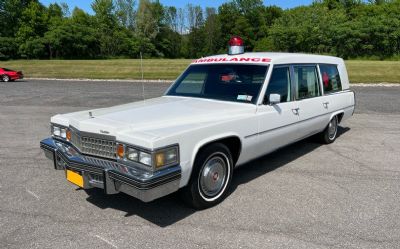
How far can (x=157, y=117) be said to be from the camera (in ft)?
13.1

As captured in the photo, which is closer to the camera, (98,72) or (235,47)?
(235,47)

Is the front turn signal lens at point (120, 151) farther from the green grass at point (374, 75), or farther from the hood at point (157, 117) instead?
the green grass at point (374, 75)

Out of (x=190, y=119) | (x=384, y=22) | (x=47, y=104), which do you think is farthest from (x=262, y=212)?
(x=384, y=22)

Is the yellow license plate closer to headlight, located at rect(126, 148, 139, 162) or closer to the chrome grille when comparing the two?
the chrome grille

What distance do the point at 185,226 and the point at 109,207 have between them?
3.38 ft

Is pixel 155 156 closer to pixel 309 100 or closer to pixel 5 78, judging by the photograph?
pixel 309 100

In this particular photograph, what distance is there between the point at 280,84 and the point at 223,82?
84 cm

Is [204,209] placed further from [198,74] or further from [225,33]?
[225,33]

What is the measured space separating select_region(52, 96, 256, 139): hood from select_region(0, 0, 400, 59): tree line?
3983 cm

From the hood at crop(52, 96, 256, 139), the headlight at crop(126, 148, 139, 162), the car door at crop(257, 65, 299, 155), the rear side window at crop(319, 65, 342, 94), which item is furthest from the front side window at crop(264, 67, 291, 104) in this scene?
the headlight at crop(126, 148, 139, 162)

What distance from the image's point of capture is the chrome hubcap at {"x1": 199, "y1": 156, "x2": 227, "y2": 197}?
4066mm

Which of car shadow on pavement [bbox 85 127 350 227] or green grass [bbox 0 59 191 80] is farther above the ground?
green grass [bbox 0 59 191 80]

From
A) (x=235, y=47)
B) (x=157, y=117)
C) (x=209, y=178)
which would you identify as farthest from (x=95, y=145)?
(x=235, y=47)

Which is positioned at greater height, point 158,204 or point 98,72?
point 98,72
